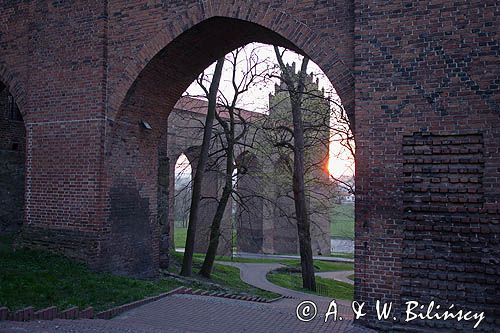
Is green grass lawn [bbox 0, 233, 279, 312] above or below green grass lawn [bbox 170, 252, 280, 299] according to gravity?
above

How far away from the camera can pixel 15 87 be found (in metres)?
10.9

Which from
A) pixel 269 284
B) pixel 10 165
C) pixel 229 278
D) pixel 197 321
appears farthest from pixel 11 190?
pixel 197 321

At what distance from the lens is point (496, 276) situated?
21.5 feet

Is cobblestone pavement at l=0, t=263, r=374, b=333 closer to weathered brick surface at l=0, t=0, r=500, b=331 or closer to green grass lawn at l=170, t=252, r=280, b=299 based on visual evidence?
weathered brick surface at l=0, t=0, r=500, b=331

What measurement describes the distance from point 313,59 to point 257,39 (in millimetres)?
2464

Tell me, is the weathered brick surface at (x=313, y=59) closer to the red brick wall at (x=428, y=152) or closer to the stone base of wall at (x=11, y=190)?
the red brick wall at (x=428, y=152)

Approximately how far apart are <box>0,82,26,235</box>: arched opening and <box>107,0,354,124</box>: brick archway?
585cm

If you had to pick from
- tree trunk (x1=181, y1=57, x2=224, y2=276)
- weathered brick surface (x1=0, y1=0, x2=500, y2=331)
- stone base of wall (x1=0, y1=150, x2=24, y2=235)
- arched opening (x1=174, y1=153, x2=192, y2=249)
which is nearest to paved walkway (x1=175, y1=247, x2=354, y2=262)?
arched opening (x1=174, y1=153, x2=192, y2=249)

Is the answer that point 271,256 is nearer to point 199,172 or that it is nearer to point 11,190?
point 199,172

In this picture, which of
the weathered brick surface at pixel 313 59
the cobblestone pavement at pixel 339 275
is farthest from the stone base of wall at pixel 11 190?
the cobblestone pavement at pixel 339 275

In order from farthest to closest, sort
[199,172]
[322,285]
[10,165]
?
[322,285], [199,172], [10,165]

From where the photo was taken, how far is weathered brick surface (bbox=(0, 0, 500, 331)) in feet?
22.4

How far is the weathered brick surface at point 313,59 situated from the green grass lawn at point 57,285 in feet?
1.60

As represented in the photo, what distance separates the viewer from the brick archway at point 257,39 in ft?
25.7
